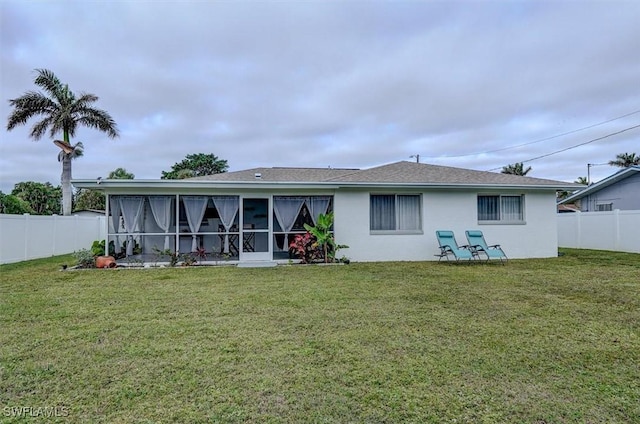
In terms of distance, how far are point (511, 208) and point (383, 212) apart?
4437mm

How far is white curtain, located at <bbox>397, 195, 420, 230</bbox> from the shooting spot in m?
11.2

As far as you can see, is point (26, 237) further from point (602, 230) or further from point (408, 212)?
point (602, 230)

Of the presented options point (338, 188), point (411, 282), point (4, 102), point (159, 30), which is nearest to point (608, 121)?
point (338, 188)

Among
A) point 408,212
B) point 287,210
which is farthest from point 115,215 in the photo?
Result: point 408,212

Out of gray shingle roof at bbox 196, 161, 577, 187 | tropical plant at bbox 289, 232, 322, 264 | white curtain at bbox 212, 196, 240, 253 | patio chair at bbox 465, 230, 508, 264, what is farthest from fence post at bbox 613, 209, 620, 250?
white curtain at bbox 212, 196, 240, 253

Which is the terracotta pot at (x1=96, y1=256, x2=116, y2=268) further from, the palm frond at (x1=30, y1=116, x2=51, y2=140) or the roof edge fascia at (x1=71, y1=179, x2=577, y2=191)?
the palm frond at (x1=30, y1=116, x2=51, y2=140)

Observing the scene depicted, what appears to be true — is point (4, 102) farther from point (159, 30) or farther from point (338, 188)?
point (338, 188)

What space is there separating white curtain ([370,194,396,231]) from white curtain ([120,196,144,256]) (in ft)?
23.0

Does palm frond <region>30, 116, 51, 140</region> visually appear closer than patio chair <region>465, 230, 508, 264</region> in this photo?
No

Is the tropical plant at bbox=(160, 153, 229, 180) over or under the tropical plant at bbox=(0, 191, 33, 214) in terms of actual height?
over

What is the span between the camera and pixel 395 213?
11.2 meters

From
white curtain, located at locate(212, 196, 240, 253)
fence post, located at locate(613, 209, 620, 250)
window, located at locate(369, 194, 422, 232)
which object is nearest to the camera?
white curtain, located at locate(212, 196, 240, 253)

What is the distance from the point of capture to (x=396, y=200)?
1120 cm

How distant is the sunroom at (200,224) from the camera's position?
1033 cm
